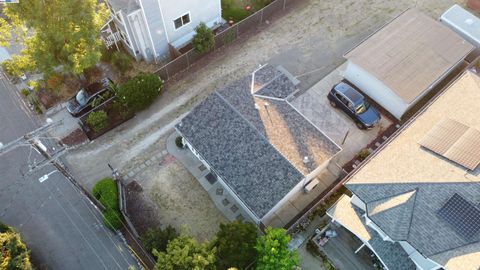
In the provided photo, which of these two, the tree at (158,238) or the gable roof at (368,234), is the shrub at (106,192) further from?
the gable roof at (368,234)

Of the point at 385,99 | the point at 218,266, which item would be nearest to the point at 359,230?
the point at 218,266

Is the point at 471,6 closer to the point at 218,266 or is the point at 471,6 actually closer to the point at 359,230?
the point at 359,230

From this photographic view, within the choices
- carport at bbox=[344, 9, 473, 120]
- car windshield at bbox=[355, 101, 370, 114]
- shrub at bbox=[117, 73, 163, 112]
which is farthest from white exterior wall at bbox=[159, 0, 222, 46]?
car windshield at bbox=[355, 101, 370, 114]

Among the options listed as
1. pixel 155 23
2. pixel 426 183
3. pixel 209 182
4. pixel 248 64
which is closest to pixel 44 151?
pixel 209 182

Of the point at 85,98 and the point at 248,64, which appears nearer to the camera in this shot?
the point at 85,98

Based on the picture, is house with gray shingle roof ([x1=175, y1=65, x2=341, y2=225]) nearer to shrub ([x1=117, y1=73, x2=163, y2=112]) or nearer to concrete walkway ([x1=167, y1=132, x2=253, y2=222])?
concrete walkway ([x1=167, y1=132, x2=253, y2=222])

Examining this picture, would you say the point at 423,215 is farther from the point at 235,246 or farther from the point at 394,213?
the point at 235,246

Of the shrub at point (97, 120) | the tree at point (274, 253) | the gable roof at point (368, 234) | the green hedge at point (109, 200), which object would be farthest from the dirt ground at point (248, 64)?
the gable roof at point (368, 234)
